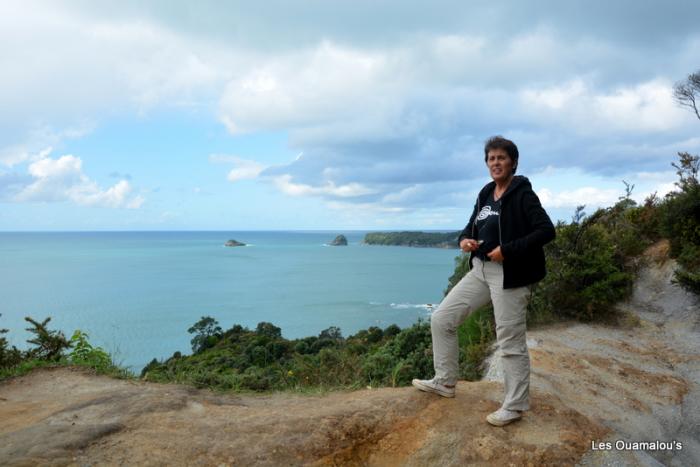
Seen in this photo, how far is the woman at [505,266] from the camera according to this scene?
3.36 m

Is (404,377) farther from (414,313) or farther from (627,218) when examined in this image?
(414,313)

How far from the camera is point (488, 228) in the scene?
3.58 m

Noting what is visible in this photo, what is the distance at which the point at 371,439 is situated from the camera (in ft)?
11.5

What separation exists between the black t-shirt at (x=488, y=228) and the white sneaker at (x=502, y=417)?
1150 mm

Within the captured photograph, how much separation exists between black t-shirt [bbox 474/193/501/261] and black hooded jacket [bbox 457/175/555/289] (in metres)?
0.05

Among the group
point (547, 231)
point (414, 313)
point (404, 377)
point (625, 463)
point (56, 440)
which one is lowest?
point (414, 313)

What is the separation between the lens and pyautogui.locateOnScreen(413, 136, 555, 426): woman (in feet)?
11.0

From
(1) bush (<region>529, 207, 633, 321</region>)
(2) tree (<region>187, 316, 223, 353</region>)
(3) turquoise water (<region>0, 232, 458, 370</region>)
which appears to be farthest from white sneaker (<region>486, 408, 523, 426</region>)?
(2) tree (<region>187, 316, 223, 353</region>)

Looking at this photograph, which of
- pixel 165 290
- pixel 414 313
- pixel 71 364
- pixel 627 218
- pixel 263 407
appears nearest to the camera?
pixel 263 407

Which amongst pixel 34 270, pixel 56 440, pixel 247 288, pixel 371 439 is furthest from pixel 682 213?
pixel 34 270

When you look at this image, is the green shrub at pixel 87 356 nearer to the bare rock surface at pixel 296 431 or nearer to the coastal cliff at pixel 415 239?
the bare rock surface at pixel 296 431

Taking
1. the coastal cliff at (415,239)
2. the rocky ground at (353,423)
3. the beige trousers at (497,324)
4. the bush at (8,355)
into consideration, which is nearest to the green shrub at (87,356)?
the rocky ground at (353,423)

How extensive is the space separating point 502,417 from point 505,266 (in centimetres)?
113

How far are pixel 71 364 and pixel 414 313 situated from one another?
39.4 m
